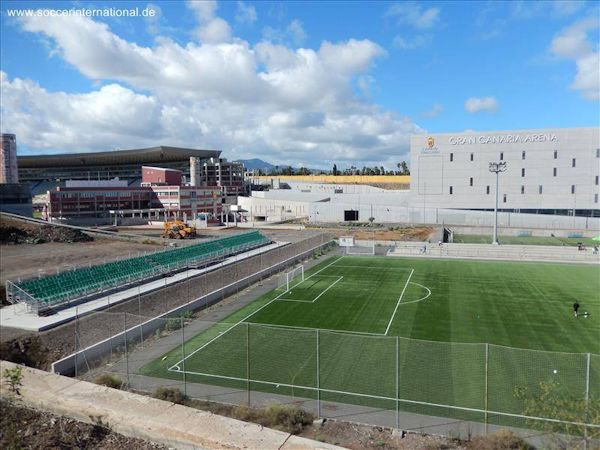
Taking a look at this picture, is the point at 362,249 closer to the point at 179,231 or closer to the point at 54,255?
the point at 179,231

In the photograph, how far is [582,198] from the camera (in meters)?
74.8

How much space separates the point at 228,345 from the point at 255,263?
16890mm

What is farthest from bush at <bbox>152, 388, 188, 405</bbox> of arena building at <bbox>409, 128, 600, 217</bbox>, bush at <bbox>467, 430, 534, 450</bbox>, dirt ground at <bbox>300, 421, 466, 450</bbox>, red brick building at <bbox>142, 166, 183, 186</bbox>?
red brick building at <bbox>142, 166, 183, 186</bbox>

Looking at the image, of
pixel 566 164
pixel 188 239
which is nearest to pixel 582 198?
pixel 566 164

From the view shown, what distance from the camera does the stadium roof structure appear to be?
146750mm

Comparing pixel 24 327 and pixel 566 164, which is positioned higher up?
pixel 566 164

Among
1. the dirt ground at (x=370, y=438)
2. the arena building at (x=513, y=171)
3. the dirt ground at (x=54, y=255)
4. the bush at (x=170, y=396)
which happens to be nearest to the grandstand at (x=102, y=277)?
the dirt ground at (x=54, y=255)

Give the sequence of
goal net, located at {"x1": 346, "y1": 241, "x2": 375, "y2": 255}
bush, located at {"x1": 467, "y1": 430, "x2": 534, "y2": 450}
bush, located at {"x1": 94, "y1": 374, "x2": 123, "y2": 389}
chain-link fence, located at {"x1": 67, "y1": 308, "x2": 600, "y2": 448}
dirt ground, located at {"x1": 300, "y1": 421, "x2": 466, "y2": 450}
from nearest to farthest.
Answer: bush, located at {"x1": 467, "y1": 430, "x2": 534, "y2": 450} < dirt ground, located at {"x1": 300, "y1": 421, "x2": 466, "y2": 450} < chain-link fence, located at {"x1": 67, "y1": 308, "x2": 600, "y2": 448} < bush, located at {"x1": 94, "y1": 374, "x2": 123, "y2": 389} < goal net, located at {"x1": 346, "y1": 241, "x2": 375, "y2": 255}

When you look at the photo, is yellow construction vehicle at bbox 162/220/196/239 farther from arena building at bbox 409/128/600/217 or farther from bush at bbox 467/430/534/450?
bush at bbox 467/430/534/450

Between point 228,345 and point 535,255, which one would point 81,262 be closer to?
point 228,345

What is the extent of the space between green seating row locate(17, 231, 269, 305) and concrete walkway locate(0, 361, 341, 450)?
12912mm

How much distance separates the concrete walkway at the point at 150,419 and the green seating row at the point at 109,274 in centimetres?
1291

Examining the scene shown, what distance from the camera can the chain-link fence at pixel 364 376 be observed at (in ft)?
39.5

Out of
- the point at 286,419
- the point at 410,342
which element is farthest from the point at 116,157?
the point at 286,419
